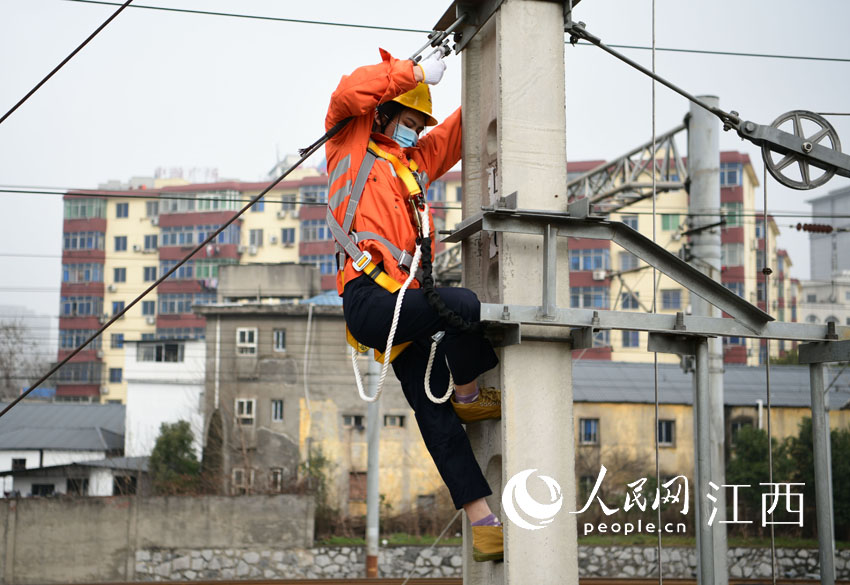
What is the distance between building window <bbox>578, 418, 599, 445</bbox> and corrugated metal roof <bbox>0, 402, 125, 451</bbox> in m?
20.7

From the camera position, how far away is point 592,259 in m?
64.1

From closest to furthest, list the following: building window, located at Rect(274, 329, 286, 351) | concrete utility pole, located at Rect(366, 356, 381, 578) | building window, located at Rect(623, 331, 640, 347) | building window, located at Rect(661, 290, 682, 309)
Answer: concrete utility pole, located at Rect(366, 356, 381, 578) → building window, located at Rect(274, 329, 286, 351) → building window, located at Rect(661, 290, 682, 309) → building window, located at Rect(623, 331, 640, 347)

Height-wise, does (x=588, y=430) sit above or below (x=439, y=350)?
below

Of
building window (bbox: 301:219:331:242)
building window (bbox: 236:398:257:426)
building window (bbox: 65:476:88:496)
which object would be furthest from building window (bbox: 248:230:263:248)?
building window (bbox: 236:398:257:426)

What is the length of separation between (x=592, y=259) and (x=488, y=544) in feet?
199

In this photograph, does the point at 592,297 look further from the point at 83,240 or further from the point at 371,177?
the point at 371,177

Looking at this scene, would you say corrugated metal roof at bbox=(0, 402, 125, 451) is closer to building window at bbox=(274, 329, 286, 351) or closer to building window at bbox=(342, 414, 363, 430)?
building window at bbox=(274, 329, 286, 351)

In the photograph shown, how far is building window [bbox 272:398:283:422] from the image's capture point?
36.5 metres

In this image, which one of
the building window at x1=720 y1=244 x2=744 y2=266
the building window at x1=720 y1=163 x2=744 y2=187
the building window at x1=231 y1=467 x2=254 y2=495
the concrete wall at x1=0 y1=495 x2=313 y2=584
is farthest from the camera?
the building window at x1=720 y1=163 x2=744 y2=187

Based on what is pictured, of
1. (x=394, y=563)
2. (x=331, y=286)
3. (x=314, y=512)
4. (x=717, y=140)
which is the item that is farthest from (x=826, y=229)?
(x=331, y=286)

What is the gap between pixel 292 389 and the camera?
36719mm

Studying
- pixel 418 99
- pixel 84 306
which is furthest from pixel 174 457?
pixel 84 306

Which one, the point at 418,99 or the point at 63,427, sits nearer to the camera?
the point at 418,99

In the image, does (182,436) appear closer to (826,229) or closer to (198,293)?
(826,229)
